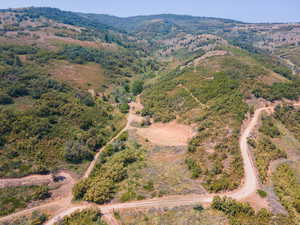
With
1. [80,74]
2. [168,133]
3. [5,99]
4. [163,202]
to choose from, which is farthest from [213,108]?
[80,74]

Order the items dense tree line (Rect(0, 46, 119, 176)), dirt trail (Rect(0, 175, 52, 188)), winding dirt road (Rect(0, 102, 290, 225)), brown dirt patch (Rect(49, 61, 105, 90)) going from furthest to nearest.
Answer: brown dirt patch (Rect(49, 61, 105, 90)) → dense tree line (Rect(0, 46, 119, 176)) → dirt trail (Rect(0, 175, 52, 188)) → winding dirt road (Rect(0, 102, 290, 225))

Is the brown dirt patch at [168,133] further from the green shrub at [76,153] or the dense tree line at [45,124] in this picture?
the green shrub at [76,153]

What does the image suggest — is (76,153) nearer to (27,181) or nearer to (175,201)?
(27,181)

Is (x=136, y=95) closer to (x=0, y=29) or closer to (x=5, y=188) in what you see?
(x=5, y=188)

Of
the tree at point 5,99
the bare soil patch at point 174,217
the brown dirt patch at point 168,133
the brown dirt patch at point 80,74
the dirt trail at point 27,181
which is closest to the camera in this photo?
the bare soil patch at point 174,217

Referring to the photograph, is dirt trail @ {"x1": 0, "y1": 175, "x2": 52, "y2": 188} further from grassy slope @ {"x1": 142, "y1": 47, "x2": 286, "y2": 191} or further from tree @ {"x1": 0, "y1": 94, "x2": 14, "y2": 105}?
tree @ {"x1": 0, "y1": 94, "x2": 14, "y2": 105}

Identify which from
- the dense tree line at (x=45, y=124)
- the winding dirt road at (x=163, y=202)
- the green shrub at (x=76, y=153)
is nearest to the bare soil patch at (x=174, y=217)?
the winding dirt road at (x=163, y=202)

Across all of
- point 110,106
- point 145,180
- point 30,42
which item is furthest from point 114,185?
point 30,42

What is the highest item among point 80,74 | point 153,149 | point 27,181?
point 80,74

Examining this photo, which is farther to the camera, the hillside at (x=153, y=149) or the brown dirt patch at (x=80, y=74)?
the brown dirt patch at (x=80, y=74)

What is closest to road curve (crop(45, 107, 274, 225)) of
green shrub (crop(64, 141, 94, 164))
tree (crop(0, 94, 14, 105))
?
green shrub (crop(64, 141, 94, 164))

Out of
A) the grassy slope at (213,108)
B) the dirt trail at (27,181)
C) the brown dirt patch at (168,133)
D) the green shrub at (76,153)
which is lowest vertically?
the dirt trail at (27,181)
